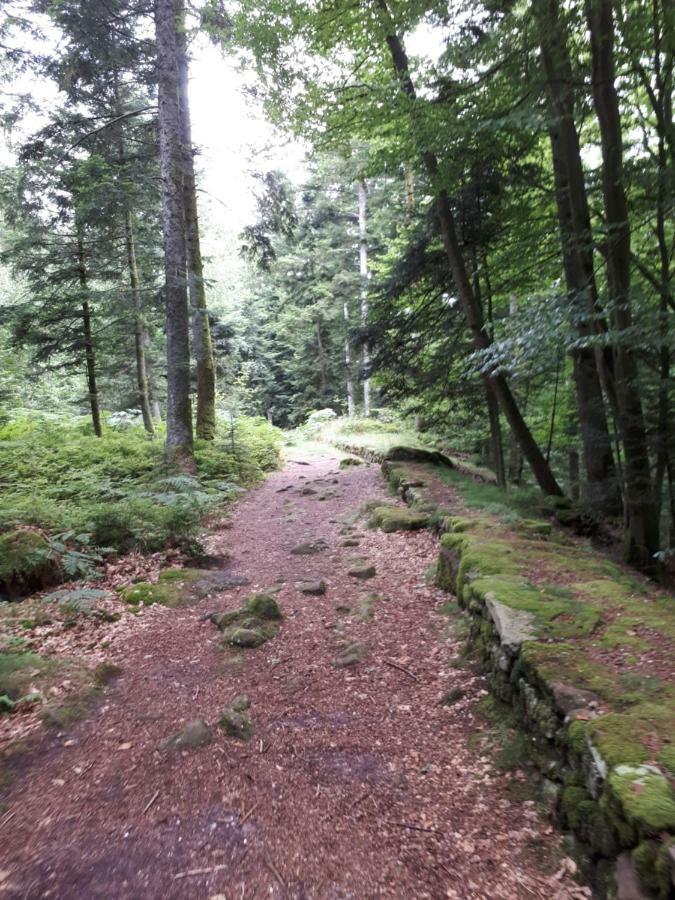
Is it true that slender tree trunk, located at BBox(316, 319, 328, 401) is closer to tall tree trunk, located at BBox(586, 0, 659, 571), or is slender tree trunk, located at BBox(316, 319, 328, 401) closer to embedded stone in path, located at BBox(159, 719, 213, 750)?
tall tree trunk, located at BBox(586, 0, 659, 571)

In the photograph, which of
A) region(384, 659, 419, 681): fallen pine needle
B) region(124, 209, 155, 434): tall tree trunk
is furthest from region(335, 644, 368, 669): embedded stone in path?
region(124, 209, 155, 434): tall tree trunk

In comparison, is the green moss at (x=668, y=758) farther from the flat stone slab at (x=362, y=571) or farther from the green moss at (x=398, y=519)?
the green moss at (x=398, y=519)

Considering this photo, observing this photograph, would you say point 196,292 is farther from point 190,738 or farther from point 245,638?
point 190,738

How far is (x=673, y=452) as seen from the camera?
7.34 meters

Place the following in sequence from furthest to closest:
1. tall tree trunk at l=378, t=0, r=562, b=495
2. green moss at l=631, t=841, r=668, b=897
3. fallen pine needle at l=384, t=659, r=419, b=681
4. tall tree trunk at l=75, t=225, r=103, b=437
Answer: tall tree trunk at l=75, t=225, r=103, b=437 → tall tree trunk at l=378, t=0, r=562, b=495 → fallen pine needle at l=384, t=659, r=419, b=681 → green moss at l=631, t=841, r=668, b=897

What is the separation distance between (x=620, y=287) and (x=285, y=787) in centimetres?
604

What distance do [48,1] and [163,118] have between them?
376cm

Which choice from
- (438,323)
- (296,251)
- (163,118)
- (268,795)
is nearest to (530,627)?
(268,795)

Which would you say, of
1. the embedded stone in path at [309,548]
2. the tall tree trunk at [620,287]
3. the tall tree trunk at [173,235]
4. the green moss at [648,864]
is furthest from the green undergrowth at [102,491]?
the tall tree trunk at [620,287]

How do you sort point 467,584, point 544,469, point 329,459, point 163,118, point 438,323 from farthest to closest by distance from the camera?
point 329,459 → point 438,323 → point 163,118 → point 544,469 → point 467,584

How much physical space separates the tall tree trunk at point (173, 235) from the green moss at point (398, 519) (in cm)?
418

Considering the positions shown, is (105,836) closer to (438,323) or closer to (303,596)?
(303,596)

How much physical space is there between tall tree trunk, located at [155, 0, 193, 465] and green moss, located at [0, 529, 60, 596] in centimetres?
457

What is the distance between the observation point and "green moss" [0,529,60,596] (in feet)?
18.4
